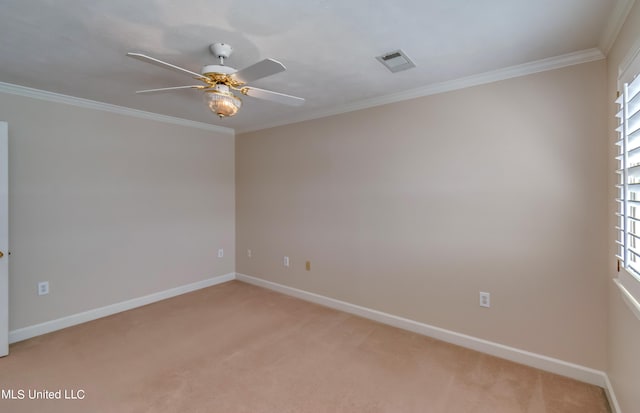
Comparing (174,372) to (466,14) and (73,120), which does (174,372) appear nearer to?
(73,120)

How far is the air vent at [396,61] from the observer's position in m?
2.14

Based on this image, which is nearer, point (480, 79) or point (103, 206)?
point (480, 79)

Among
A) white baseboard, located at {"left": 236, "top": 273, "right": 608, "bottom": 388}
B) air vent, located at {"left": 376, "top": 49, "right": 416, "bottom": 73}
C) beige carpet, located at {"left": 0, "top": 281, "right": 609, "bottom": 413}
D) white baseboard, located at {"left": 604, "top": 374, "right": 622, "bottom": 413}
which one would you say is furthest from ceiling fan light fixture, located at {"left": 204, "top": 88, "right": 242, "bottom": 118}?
white baseboard, located at {"left": 604, "top": 374, "right": 622, "bottom": 413}

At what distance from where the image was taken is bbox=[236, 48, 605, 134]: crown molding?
2.12 metres

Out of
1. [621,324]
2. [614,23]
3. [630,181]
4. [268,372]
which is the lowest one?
[268,372]

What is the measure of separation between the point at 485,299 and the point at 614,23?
207 cm

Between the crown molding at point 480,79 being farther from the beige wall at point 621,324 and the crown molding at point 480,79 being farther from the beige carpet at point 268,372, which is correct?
the beige carpet at point 268,372

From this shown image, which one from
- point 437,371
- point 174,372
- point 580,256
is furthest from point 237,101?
point 580,256

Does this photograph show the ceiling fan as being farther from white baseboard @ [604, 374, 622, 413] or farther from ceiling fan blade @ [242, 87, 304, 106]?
white baseboard @ [604, 374, 622, 413]

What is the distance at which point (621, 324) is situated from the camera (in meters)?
1.79

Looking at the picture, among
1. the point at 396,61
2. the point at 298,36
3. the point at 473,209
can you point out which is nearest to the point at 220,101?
the point at 298,36

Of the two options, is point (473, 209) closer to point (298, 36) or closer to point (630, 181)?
point (630, 181)

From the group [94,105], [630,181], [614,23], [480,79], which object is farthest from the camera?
[94,105]

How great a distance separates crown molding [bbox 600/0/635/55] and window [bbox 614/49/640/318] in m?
0.28
